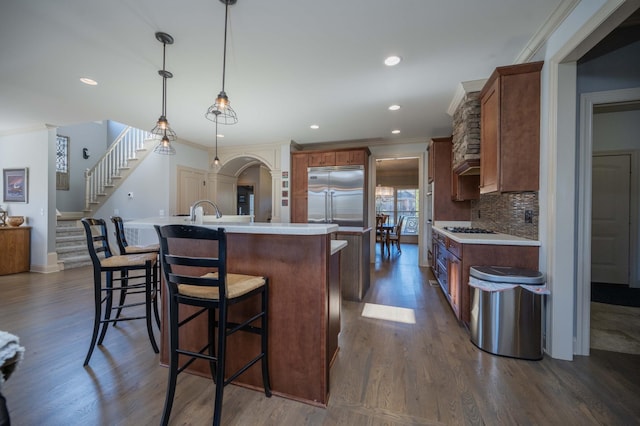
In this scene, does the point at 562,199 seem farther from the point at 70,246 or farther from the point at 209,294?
the point at 70,246

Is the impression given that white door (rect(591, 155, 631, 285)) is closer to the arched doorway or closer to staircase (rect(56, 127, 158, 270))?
the arched doorway

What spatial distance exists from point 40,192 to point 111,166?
1770 millimetres

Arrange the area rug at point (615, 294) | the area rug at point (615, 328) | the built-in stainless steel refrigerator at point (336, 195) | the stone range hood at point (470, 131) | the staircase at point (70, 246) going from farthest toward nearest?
the built-in stainless steel refrigerator at point (336, 195)
the staircase at point (70, 246)
the area rug at point (615, 294)
the stone range hood at point (470, 131)
the area rug at point (615, 328)

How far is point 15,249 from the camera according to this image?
185 inches

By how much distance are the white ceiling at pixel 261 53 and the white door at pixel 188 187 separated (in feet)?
5.74

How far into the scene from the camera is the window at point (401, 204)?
375 inches

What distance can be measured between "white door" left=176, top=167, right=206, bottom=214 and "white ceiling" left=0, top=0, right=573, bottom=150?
1.75m

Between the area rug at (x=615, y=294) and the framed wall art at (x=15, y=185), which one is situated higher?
the framed wall art at (x=15, y=185)

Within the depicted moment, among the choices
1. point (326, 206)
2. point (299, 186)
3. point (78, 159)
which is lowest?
point (326, 206)

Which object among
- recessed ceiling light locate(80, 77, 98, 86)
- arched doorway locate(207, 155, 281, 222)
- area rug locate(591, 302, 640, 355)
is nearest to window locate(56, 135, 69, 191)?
arched doorway locate(207, 155, 281, 222)

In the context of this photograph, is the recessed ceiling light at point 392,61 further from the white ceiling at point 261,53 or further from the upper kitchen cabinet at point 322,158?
the upper kitchen cabinet at point 322,158

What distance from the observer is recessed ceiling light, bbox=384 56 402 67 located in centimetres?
264

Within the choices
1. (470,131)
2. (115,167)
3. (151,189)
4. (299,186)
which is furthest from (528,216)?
(115,167)

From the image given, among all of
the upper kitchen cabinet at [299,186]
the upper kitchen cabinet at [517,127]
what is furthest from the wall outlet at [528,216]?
the upper kitchen cabinet at [299,186]
